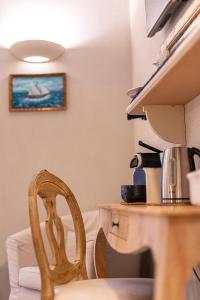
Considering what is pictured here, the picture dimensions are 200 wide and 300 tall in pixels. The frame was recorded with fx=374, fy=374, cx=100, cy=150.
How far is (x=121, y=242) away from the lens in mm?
1211

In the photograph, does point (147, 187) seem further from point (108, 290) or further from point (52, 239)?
point (108, 290)

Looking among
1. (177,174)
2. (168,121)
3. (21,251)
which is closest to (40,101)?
(21,251)

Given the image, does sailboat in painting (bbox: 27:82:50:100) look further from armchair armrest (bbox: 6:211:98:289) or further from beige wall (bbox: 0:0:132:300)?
armchair armrest (bbox: 6:211:98:289)

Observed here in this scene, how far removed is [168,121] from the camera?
1869mm

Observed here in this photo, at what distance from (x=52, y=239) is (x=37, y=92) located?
2018 millimetres

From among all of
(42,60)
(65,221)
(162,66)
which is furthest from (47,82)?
(162,66)

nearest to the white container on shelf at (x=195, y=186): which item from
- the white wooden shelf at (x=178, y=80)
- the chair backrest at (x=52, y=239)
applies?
the white wooden shelf at (x=178, y=80)

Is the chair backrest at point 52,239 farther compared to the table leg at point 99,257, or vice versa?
the table leg at point 99,257

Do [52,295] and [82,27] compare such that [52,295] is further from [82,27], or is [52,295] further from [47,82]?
[82,27]

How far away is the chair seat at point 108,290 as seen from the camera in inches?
49.0

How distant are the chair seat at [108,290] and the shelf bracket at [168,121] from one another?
728 mm

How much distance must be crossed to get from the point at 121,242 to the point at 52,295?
0.37m

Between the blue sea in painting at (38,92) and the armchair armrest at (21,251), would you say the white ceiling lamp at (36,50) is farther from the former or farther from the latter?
the armchair armrest at (21,251)

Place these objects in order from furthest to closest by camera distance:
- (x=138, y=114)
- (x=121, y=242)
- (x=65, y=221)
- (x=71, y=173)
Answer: (x=71, y=173) → (x=65, y=221) → (x=138, y=114) → (x=121, y=242)
